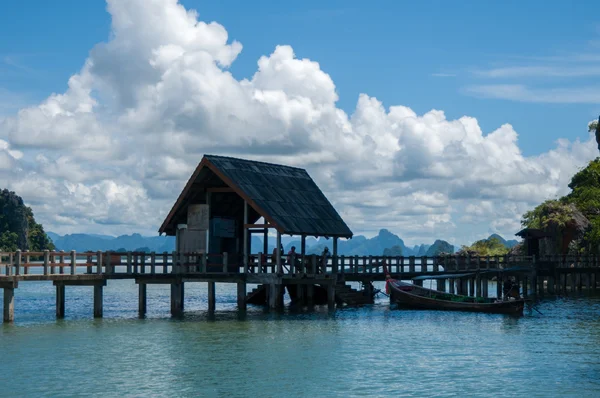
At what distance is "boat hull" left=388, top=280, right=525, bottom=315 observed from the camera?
1839 inches

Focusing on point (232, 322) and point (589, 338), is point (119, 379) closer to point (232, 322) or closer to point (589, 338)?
point (232, 322)

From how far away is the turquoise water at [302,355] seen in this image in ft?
86.8

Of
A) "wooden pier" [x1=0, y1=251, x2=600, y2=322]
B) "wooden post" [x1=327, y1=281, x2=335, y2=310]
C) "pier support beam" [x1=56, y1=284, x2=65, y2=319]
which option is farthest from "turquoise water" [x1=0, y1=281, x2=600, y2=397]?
"wooden post" [x1=327, y1=281, x2=335, y2=310]

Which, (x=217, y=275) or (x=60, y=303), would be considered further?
(x=217, y=275)

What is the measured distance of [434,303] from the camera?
49656 millimetres

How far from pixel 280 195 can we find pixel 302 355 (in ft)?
57.4

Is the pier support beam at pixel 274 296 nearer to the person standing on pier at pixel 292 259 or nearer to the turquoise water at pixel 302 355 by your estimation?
the turquoise water at pixel 302 355

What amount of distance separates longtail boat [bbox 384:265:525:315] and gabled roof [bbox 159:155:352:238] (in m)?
4.40

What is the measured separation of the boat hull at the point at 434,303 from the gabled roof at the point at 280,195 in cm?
442

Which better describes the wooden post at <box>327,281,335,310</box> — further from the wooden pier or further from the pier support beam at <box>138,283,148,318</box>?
the pier support beam at <box>138,283,148,318</box>

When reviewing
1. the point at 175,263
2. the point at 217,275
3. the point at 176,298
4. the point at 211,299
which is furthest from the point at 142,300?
the point at 217,275

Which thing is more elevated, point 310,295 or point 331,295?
point 331,295

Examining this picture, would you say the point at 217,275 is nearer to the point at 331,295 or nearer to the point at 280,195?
the point at 280,195

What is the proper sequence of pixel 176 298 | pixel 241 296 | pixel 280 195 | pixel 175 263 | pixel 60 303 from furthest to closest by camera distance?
pixel 280 195
pixel 241 296
pixel 176 298
pixel 175 263
pixel 60 303
